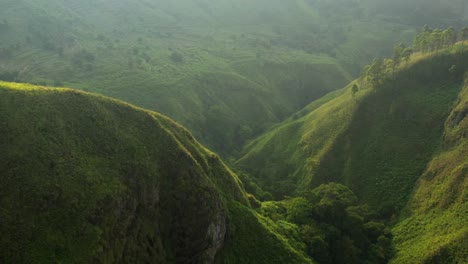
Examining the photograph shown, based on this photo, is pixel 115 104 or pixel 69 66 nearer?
pixel 115 104

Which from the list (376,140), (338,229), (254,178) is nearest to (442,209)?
(338,229)

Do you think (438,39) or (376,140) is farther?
(438,39)

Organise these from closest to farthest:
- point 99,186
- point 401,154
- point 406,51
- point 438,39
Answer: point 99,186, point 401,154, point 438,39, point 406,51

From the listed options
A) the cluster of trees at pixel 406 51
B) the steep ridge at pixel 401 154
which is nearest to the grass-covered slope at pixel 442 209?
the steep ridge at pixel 401 154

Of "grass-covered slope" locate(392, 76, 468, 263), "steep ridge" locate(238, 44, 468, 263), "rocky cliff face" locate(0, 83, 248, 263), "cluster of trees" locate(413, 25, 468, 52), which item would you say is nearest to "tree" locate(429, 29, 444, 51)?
"cluster of trees" locate(413, 25, 468, 52)

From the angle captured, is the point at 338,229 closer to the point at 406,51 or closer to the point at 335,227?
the point at 335,227

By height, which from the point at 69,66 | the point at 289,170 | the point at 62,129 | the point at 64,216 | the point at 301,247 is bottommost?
the point at 69,66

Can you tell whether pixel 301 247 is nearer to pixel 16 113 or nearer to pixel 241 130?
pixel 16 113

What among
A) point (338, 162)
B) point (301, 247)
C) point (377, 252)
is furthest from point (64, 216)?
point (338, 162)
